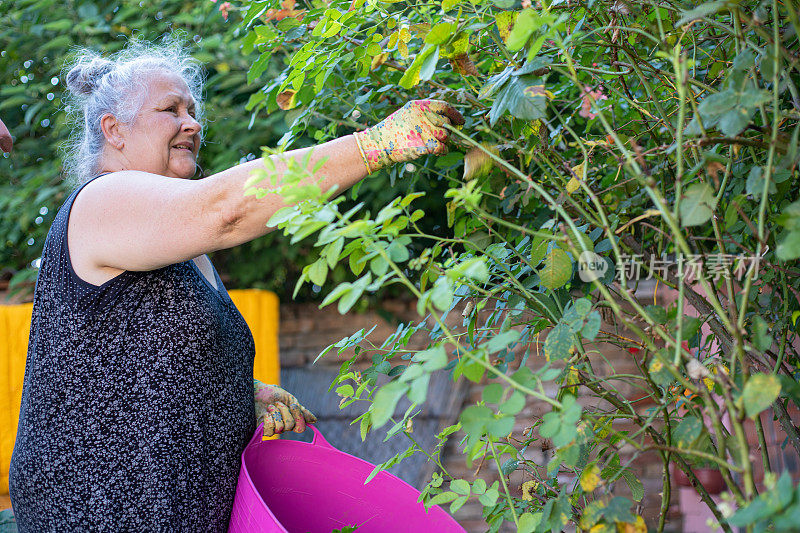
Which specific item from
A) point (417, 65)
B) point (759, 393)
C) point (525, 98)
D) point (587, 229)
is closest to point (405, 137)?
point (417, 65)

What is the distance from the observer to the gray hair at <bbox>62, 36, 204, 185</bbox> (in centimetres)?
165

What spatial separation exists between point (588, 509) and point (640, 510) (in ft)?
1.78

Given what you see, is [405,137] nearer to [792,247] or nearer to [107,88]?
[792,247]

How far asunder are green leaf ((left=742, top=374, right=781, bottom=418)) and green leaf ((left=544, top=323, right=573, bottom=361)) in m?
0.24

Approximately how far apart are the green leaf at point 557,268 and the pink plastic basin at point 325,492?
0.58m

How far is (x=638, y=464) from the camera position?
3342 millimetres

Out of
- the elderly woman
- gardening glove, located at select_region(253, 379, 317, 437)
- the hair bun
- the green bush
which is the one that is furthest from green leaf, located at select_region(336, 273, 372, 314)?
the hair bun

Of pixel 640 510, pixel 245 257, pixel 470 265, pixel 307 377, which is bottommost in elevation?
pixel 307 377

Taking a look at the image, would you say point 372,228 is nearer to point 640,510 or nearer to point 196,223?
point 196,223

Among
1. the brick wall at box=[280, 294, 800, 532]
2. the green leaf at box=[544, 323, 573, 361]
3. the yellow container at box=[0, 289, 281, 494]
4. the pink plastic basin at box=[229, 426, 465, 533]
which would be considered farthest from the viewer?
the brick wall at box=[280, 294, 800, 532]

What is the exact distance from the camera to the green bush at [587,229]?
78 centimetres

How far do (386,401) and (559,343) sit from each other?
0.92ft

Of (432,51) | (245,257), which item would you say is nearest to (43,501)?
(432,51)

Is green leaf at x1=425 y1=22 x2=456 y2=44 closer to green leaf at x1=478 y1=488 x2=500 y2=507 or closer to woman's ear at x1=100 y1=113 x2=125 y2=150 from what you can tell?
green leaf at x1=478 y1=488 x2=500 y2=507
